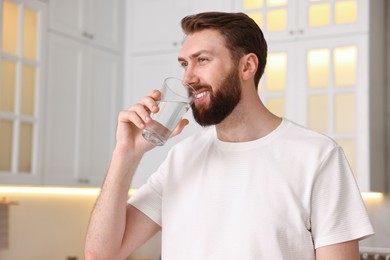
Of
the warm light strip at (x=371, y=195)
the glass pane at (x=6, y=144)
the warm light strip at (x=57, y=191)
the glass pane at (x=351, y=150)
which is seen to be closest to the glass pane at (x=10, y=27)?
the glass pane at (x=6, y=144)

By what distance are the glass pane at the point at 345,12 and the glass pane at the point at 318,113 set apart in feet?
1.39

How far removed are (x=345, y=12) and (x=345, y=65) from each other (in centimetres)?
28

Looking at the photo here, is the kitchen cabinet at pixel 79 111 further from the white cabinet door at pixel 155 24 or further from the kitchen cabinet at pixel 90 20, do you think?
→ the white cabinet door at pixel 155 24

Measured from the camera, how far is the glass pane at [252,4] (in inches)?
159

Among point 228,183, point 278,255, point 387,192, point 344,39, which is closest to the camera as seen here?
point 278,255

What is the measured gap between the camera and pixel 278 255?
4.71 feet

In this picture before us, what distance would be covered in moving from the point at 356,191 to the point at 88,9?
9.47ft

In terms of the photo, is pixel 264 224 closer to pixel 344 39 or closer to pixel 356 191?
pixel 356 191

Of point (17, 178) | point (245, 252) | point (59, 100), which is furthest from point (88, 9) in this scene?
point (245, 252)

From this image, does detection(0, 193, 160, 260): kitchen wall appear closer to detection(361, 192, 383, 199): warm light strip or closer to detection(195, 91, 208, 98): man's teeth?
detection(361, 192, 383, 199): warm light strip

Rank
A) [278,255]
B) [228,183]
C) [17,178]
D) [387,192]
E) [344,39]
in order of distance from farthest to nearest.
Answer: [387,192], [344,39], [17,178], [228,183], [278,255]

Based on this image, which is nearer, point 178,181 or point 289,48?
point 178,181

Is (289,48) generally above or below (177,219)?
above

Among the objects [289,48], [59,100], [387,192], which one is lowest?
[387,192]
